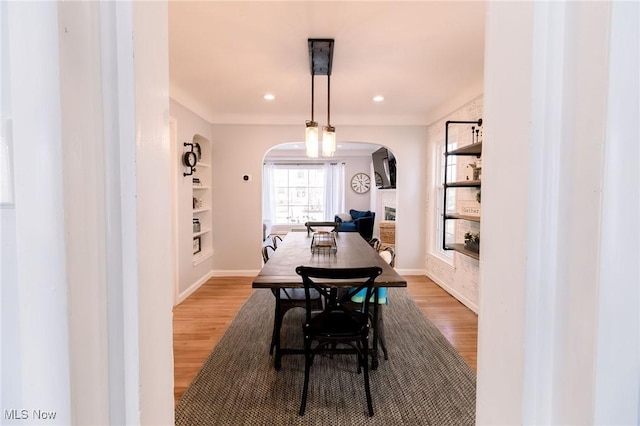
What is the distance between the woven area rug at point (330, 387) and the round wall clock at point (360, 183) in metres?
6.37

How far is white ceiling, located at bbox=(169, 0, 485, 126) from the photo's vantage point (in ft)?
6.51

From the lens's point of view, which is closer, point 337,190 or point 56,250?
point 56,250

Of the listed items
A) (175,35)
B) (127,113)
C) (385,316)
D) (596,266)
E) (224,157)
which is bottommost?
(385,316)

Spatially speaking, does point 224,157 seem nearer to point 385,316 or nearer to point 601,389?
point 385,316

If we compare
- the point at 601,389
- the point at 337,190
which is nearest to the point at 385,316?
the point at 601,389

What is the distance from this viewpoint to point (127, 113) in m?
0.43

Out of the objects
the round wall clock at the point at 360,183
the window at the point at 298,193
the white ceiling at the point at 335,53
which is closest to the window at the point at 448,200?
the white ceiling at the point at 335,53

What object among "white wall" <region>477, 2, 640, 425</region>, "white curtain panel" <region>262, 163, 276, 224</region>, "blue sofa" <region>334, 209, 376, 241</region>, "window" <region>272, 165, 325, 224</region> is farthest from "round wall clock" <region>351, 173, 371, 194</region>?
"white wall" <region>477, 2, 640, 425</region>

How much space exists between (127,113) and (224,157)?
4.58 metres

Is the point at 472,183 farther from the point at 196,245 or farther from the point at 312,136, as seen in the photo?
the point at 196,245

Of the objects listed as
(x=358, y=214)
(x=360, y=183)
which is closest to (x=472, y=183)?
(x=358, y=214)

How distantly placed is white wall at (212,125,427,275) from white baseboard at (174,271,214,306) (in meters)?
0.23

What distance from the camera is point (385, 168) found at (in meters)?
7.13

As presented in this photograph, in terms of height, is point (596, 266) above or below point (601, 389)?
above
